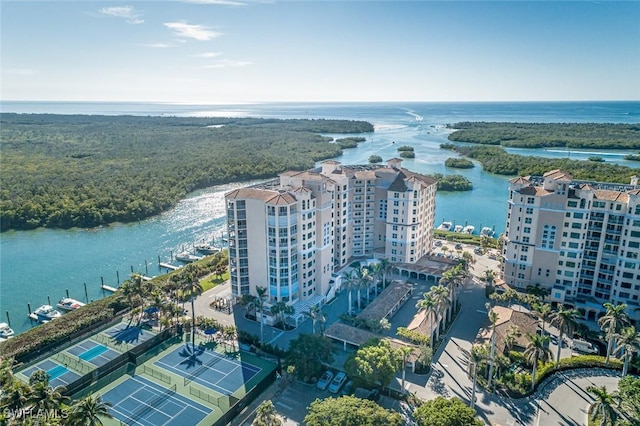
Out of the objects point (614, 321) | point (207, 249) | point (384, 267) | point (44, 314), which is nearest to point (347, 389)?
point (384, 267)

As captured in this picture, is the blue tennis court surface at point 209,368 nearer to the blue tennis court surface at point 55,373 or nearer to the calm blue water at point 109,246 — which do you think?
the blue tennis court surface at point 55,373

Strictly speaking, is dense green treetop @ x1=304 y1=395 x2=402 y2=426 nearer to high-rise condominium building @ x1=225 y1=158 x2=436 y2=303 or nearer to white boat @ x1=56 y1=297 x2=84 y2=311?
high-rise condominium building @ x1=225 y1=158 x2=436 y2=303

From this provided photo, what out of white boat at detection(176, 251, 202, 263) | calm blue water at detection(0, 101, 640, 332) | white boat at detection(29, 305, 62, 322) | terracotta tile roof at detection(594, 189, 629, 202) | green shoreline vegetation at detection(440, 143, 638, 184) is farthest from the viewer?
green shoreline vegetation at detection(440, 143, 638, 184)

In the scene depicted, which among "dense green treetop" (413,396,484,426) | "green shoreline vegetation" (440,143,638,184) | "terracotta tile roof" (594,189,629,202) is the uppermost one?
"terracotta tile roof" (594,189,629,202)

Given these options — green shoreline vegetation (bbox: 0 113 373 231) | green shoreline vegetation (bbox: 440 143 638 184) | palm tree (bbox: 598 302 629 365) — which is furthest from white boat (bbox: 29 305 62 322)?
→ green shoreline vegetation (bbox: 440 143 638 184)

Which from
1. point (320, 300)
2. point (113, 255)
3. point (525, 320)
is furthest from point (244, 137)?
point (525, 320)

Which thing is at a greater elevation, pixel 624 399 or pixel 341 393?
pixel 624 399

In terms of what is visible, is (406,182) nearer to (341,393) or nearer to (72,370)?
(341,393)

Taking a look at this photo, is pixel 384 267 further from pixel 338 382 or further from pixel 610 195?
pixel 610 195
